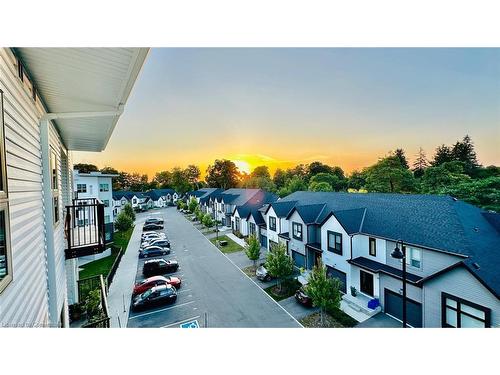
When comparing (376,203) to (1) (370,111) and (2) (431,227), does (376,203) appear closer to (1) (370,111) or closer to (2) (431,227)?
(2) (431,227)

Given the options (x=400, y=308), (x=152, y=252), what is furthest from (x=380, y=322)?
(x=152, y=252)

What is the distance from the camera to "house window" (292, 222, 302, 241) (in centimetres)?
1241

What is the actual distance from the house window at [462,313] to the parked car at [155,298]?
892cm

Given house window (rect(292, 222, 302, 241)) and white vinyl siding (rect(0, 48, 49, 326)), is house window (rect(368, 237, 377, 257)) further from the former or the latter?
white vinyl siding (rect(0, 48, 49, 326))

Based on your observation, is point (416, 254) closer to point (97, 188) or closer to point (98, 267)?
point (98, 267)

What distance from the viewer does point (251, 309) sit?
27.6ft

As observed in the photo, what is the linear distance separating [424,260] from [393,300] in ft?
5.73

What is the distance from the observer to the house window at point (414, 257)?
302 inches

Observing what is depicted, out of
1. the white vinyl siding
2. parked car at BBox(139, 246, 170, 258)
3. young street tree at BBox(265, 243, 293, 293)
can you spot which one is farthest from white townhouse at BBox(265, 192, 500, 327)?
parked car at BBox(139, 246, 170, 258)

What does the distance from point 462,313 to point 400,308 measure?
1.95 metres

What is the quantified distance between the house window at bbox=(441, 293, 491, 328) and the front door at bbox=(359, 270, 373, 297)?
2.44 m

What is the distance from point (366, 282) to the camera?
887 centimetres

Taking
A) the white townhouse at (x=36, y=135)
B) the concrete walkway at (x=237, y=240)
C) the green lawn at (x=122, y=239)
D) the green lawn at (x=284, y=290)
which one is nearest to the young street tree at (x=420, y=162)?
the concrete walkway at (x=237, y=240)
